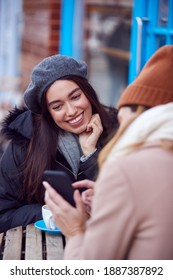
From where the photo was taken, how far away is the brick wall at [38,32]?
7.45 m

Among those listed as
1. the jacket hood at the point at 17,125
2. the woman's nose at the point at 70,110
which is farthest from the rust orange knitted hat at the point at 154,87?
the jacket hood at the point at 17,125

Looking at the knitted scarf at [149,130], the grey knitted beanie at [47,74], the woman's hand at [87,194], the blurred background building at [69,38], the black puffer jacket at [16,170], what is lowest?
the blurred background building at [69,38]

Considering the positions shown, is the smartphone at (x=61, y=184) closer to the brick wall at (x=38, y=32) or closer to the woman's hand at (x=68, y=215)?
the woman's hand at (x=68, y=215)

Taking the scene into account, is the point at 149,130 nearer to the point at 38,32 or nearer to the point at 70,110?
the point at 70,110

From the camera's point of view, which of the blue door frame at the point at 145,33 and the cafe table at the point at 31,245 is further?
the blue door frame at the point at 145,33

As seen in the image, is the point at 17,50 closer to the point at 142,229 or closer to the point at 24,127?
the point at 24,127

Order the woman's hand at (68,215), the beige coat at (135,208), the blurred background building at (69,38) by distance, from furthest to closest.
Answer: the blurred background building at (69,38), the woman's hand at (68,215), the beige coat at (135,208)

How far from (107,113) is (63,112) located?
326 millimetres

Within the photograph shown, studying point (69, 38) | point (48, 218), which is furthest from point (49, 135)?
point (69, 38)

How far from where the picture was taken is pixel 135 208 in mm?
2061

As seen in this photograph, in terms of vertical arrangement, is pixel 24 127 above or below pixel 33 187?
above

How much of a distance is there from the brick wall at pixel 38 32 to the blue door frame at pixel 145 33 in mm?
2239
